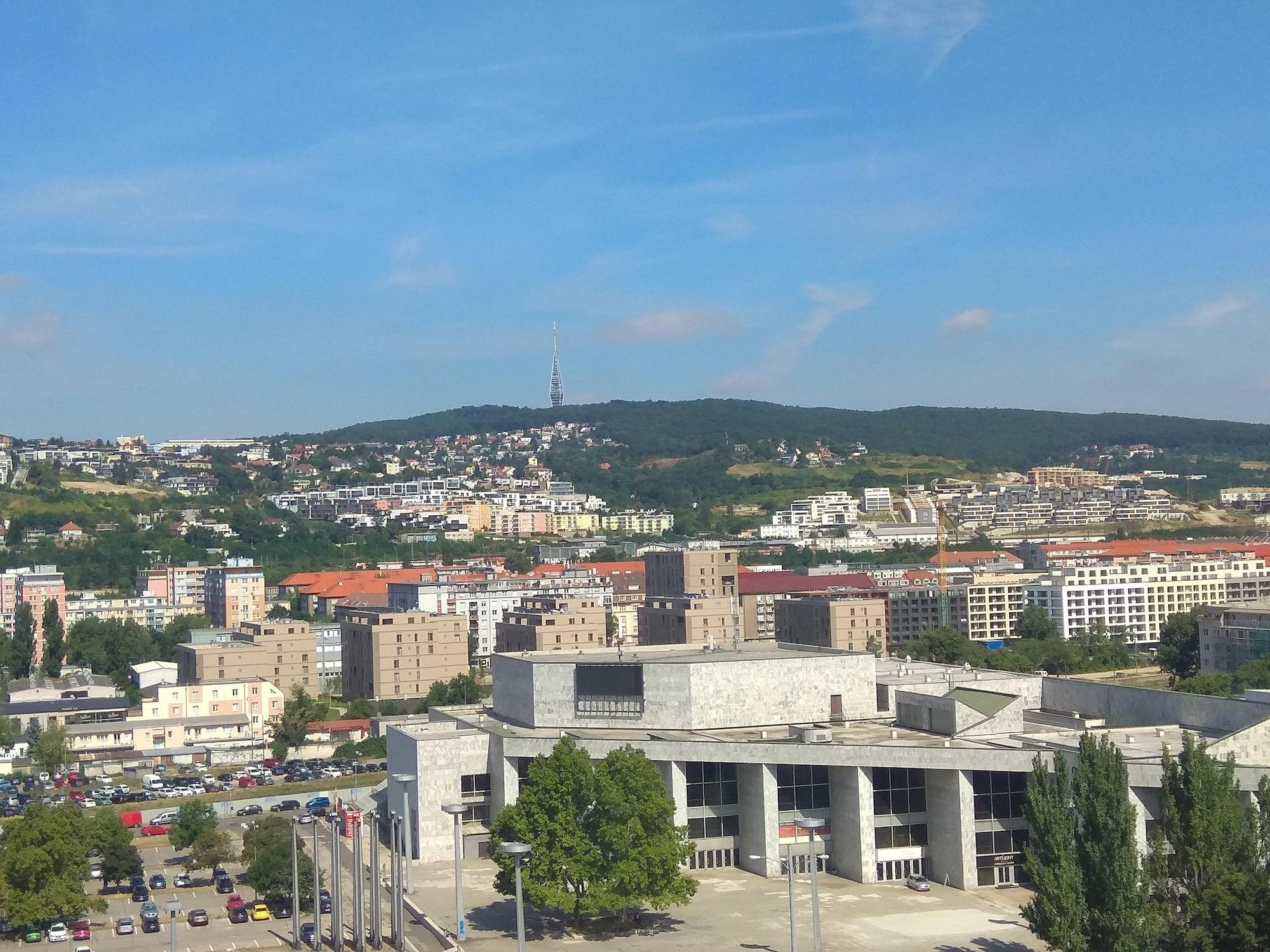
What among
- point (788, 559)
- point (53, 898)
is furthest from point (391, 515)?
point (53, 898)

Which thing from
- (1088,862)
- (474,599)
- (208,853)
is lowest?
(208,853)

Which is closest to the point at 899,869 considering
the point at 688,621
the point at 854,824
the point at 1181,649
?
the point at 854,824

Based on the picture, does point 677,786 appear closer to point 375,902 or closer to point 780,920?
point 780,920

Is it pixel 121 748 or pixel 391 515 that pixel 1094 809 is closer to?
pixel 121 748

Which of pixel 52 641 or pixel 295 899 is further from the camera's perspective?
pixel 52 641

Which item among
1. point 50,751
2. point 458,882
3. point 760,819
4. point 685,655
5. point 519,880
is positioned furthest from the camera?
point 50,751

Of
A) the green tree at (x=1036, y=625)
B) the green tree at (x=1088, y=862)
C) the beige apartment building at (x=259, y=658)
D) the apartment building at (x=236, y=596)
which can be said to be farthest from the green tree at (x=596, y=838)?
the apartment building at (x=236, y=596)
